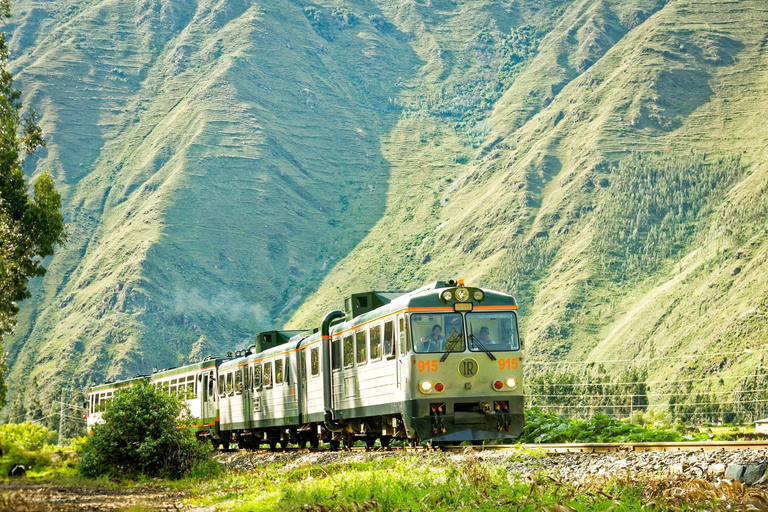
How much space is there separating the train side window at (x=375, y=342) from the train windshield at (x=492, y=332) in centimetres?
219

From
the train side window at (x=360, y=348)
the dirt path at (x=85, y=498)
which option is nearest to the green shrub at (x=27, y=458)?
the dirt path at (x=85, y=498)

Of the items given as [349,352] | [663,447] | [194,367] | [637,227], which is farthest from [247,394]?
[637,227]

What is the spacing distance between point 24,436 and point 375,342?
Answer: 17672 millimetres

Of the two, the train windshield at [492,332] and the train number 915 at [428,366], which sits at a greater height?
the train windshield at [492,332]

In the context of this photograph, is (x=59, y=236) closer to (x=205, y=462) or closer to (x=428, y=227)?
(x=205, y=462)

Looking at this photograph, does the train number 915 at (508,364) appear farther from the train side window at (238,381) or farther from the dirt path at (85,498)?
the train side window at (238,381)

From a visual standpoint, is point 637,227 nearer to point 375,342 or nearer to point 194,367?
point 194,367

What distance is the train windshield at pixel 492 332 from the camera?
19.0 m

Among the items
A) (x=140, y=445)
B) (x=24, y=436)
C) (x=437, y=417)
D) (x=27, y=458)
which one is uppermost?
(x=24, y=436)

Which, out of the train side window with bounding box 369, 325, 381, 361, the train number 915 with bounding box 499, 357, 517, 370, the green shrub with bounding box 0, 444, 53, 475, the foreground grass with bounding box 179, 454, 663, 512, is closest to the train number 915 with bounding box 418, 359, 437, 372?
the train number 915 with bounding box 499, 357, 517, 370

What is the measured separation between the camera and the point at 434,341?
18.8 meters

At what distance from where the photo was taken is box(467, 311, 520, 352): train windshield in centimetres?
1900

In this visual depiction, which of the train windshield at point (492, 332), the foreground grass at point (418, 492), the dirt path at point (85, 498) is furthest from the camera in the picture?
the train windshield at point (492, 332)

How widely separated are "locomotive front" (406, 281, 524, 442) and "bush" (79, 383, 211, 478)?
6.77 metres
